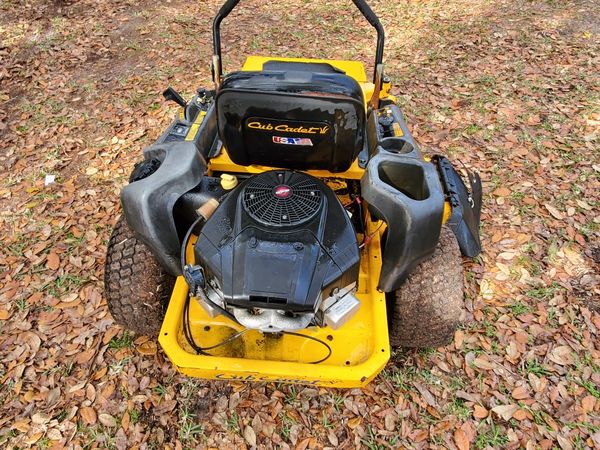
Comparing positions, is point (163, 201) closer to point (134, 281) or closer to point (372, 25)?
point (134, 281)

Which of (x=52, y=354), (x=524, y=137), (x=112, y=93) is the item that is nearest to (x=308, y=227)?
(x=52, y=354)

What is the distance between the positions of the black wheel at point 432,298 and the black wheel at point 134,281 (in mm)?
1184

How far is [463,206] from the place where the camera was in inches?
112

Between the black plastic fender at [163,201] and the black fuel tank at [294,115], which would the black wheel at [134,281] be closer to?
the black plastic fender at [163,201]

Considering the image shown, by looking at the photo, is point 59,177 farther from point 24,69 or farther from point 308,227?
point 308,227

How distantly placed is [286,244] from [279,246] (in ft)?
0.09

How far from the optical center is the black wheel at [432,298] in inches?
90.3

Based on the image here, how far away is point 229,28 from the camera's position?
591 centimetres

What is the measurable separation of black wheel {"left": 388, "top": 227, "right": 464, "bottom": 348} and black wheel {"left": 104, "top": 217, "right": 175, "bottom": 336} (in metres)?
1.18

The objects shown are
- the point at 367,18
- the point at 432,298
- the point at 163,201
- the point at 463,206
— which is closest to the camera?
the point at 163,201

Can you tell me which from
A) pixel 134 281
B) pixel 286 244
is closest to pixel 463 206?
pixel 286 244

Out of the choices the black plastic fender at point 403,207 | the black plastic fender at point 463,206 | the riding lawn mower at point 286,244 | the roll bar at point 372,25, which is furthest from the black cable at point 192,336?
the roll bar at point 372,25

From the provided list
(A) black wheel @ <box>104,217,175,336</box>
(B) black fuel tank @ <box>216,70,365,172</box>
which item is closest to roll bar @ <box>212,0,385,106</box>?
(B) black fuel tank @ <box>216,70,365,172</box>

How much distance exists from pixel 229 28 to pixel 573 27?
13.7 feet
